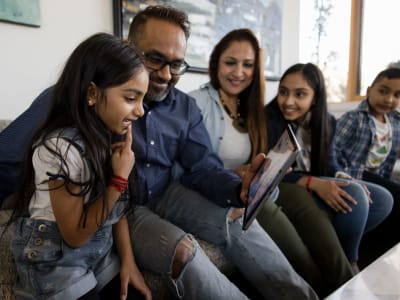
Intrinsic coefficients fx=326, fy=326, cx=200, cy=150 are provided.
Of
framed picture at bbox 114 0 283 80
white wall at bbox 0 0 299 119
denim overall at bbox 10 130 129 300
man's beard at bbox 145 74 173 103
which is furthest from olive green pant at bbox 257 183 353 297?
framed picture at bbox 114 0 283 80

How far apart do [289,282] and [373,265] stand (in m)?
0.22

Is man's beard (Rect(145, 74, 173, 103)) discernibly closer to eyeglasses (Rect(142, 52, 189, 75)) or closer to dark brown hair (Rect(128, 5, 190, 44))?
eyeglasses (Rect(142, 52, 189, 75))

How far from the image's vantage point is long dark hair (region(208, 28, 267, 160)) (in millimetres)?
1319

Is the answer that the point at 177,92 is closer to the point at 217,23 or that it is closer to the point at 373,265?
the point at 373,265

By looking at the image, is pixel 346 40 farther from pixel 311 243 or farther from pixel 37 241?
pixel 37 241

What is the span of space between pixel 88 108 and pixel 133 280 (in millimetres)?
415

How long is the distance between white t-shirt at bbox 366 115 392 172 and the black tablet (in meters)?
1.15

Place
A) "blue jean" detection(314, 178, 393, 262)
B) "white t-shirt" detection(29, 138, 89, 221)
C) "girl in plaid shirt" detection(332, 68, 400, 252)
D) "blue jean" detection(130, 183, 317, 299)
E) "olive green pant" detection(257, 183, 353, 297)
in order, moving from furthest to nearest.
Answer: "girl in plaid shirt" detection(332, 68, 400, 252) < "blue jean" detection(314, 178, 393, 262) < "olive green pant" detection(257, 183, 353, 297) < "blue jean" detection(130, 183, 317, 299) < "white t-shirt" detection(29, 138, 89, 221)

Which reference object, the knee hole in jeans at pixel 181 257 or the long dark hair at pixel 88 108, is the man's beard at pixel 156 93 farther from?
the knee hole in jeans at pixel 181 257

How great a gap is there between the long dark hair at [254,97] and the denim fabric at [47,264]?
820 mm

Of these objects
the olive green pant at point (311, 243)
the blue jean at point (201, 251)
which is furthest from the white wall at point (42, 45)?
the olive green pant at point (311, 243)

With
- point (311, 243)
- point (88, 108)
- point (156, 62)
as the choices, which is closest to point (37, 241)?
point (88, 108)

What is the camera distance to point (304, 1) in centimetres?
294

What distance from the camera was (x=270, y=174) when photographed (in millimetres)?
775
